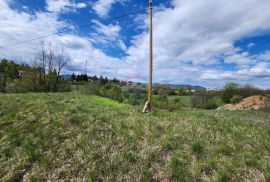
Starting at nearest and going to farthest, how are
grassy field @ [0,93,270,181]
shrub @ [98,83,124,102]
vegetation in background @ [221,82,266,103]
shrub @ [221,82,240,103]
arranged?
grassy field @ [0,93,270,181]
vegetation in background @ [221,82,266,103]
shrub @ [221,82,240,103]
shrub @ [98,83,124,102]

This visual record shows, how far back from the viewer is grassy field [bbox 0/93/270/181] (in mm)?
4633

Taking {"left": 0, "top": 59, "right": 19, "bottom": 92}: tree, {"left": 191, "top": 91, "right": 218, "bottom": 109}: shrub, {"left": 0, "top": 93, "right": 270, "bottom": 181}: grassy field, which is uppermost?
A: {"left": 0, "top": 59, "right": 19, "bottom": 92}: tree

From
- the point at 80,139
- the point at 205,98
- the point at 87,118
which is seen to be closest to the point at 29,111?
the point at 87,118

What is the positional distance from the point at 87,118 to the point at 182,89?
38670 mm

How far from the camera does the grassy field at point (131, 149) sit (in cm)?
463

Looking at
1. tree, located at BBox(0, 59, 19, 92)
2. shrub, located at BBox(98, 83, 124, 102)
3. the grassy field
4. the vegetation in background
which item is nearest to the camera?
the grassy field

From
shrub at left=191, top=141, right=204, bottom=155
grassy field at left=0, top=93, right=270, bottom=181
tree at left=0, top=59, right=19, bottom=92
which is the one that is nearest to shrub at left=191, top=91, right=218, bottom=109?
grassy field at left=0, top=93, right=270, bottom=181

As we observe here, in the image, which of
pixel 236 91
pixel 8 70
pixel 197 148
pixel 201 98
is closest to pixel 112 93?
pixel 201 98

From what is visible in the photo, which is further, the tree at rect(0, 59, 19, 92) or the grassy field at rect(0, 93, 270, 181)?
the tree at rect(0, 59, 19, 92)

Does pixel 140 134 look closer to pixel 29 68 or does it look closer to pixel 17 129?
pixel 17 129

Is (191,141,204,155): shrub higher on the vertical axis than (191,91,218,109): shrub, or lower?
higher

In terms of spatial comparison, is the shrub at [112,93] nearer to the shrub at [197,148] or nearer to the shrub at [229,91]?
the shrub at [229,91]

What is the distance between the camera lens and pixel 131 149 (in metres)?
5.47

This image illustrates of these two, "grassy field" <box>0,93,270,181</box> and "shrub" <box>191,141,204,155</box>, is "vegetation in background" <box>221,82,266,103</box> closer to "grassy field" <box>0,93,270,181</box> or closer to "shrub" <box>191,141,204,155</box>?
"grassy field" <box>0,93,270,181</box>
